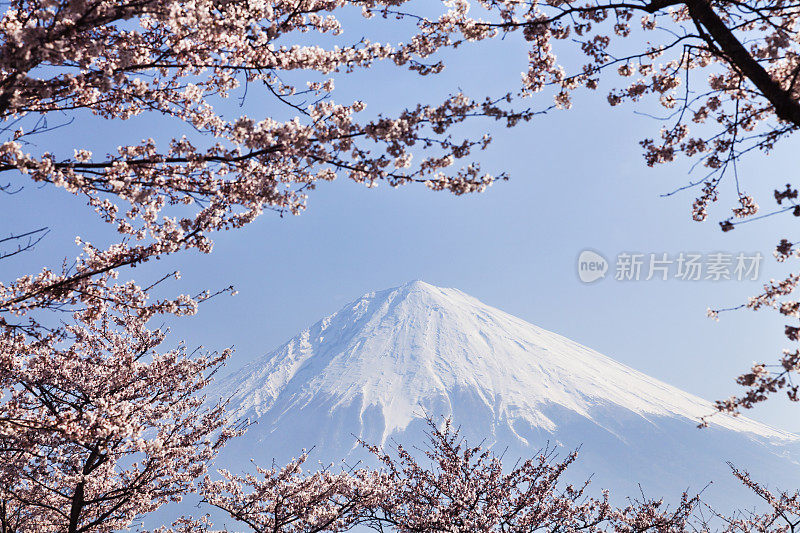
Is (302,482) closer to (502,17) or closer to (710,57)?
(502,17)

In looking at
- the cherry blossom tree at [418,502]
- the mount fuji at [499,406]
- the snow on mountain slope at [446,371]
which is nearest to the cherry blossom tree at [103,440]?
the cherry blossom tree at [418,502]

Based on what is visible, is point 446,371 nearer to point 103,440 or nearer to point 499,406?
point 499,406

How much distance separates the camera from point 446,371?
472 ft

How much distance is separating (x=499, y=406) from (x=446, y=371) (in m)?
22.4

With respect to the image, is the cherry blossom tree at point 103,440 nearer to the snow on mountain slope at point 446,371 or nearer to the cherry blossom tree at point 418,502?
A: the cherry blossom tree at point 418,502

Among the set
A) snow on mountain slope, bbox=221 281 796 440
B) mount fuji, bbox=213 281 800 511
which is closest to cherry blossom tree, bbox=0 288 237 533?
mount fuji, bbox=213 281 800 511

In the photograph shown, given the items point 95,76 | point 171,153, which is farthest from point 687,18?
point 95,76

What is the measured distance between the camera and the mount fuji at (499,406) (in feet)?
382

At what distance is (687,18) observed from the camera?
14.7 feet

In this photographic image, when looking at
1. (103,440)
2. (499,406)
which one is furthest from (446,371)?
(103,440)

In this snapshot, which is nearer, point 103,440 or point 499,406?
point 103,440

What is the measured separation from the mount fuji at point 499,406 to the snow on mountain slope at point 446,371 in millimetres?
454

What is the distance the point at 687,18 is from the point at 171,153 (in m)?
5.13

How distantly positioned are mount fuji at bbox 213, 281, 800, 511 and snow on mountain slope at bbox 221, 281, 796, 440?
454 mm
